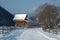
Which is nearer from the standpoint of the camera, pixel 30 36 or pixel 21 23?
pixel 30 36

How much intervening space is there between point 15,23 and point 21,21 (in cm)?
368

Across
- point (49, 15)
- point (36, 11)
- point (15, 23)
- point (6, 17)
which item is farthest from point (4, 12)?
point (36, 11)

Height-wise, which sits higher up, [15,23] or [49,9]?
[49,9]

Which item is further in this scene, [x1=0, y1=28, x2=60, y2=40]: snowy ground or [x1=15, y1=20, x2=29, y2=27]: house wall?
[x1=15, y1=20, x2=29, y2=27]: house wall

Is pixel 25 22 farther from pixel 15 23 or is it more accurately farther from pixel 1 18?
pixel 1 18

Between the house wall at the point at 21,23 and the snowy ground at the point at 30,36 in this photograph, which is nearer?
the snowy ground at the point at 30,36

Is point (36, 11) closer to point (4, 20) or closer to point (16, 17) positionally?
point (16, 17)

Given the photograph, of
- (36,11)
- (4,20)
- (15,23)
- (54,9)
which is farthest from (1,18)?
(36,11)

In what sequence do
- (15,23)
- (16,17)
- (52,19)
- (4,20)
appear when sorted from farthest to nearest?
1. (16,17)
2. (15,23)
3. (4,20)
4. (52,19)

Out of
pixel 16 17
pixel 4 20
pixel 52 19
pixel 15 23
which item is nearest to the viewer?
pixel 52 19

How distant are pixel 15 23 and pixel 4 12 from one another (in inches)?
437

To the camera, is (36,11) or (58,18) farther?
(36,11)

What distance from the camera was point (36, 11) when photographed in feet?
300

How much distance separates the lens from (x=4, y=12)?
239ft
